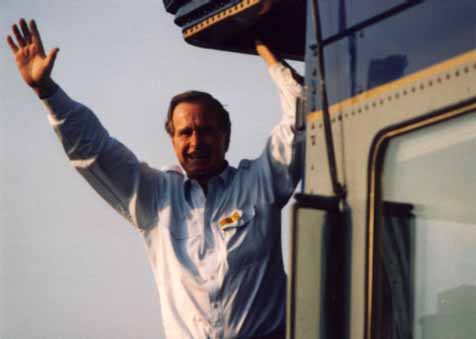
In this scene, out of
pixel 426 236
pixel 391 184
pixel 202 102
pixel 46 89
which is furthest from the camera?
pixel 202 102

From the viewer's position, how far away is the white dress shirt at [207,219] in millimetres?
3463

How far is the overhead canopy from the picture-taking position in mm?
3445

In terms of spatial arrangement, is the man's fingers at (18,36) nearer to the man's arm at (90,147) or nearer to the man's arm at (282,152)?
the man's arm at (90,147)

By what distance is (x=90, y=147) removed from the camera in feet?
12.2

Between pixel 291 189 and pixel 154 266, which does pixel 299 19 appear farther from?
pixel 154 266

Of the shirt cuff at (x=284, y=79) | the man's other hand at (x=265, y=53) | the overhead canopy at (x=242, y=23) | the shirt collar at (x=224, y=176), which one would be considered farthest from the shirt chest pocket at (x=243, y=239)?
the overhead canopy at (x=242, y=23)

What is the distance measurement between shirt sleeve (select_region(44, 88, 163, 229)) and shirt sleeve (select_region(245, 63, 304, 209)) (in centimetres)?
49

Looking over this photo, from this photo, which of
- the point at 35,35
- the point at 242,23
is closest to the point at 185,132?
the point at 242,23

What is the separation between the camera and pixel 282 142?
11.7 ft

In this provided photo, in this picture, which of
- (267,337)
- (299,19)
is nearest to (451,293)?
(267,337)

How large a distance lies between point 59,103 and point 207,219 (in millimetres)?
742

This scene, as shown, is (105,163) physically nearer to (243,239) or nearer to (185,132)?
(185,132)

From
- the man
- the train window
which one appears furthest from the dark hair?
the train window

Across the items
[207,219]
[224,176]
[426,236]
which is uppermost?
[224,176]
